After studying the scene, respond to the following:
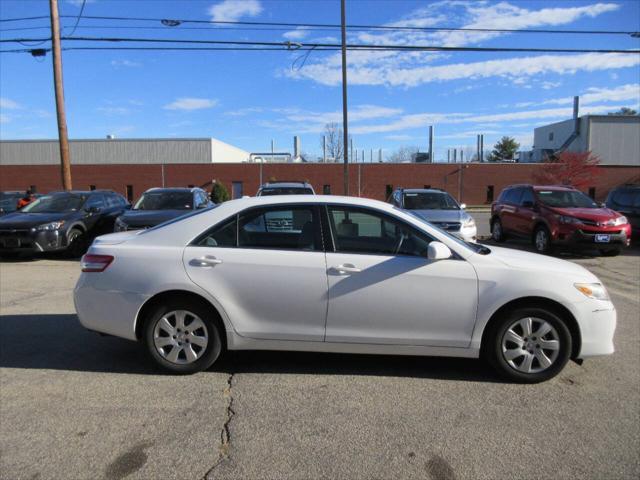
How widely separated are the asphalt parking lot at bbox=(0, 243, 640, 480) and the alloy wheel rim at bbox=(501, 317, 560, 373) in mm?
192

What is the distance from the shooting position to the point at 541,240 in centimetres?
1179

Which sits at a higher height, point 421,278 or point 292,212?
point 292,212

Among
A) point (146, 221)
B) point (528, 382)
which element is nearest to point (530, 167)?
point (146, 221)

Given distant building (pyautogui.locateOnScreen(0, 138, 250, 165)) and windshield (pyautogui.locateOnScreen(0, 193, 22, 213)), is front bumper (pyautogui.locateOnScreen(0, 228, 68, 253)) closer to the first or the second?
windshield (pyautogui.locateOnScreen(0, 193, 22, 213))

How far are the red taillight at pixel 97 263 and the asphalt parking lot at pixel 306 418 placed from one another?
36.4 inches

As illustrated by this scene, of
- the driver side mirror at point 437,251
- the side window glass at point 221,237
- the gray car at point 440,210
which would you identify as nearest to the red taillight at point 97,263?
the side window glass at point 221,237

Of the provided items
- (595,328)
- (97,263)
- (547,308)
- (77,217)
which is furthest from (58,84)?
(595,328)

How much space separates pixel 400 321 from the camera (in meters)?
3.96

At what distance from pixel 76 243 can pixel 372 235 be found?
9.19m

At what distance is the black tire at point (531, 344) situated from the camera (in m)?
3.94

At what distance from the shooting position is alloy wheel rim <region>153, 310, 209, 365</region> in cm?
408

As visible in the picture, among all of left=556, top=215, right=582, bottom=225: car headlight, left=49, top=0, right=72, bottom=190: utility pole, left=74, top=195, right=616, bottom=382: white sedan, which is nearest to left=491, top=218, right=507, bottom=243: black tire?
left=556, top=215, right=582, bottom=225: car headlight

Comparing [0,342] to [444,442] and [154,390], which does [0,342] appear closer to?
[154,390]

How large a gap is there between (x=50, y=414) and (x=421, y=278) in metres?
3.00
